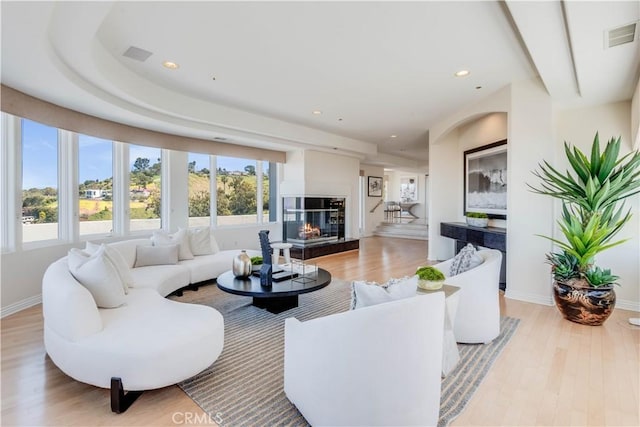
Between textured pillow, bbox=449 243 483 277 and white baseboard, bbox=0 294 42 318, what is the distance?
5.03 meters

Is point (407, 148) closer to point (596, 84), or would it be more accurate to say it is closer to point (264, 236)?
point (596, 84)

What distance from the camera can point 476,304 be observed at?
111 inches

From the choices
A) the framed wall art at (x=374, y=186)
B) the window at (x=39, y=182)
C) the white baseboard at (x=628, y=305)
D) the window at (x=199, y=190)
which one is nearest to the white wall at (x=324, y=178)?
the window at (x=199, y=190)

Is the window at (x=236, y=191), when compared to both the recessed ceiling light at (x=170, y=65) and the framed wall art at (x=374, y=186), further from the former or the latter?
the framed wall art at (x=374, y=186)

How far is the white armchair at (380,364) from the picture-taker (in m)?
1.55

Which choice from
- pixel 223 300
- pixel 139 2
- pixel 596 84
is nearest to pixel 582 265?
pixel 596 84

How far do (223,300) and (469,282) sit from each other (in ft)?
9.66

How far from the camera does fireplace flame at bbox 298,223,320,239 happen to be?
24.1 ft

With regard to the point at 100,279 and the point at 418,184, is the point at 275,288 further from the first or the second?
the point at 418,184

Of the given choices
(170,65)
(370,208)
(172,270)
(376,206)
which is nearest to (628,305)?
(172,270)

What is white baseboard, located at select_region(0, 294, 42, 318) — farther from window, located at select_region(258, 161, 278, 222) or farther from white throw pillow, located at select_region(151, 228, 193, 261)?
window, located at select_region(258, 161, 278, 222)

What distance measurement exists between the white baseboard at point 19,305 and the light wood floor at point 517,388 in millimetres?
324

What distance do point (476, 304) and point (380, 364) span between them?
169cm

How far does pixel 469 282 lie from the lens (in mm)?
2814
